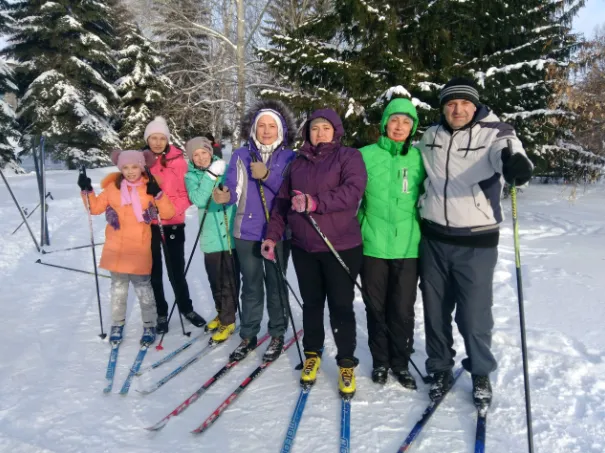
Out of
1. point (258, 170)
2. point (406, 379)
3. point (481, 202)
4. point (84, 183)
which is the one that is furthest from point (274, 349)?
point (84, 183)

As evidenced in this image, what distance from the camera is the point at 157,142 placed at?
399cm

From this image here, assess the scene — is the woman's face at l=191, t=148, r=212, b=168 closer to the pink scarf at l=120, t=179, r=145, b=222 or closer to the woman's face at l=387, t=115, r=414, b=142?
the pink scarf at l=120, t=179, r=145, b=222

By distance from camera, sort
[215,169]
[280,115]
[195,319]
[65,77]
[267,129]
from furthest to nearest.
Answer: [65,77] → [195,319] → [215,169] → [280,115] → [267,129]

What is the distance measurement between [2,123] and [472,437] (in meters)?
21.6

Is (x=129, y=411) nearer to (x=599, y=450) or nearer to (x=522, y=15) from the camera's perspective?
(x=599, y=450)

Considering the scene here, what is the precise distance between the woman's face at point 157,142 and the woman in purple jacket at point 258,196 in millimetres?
969

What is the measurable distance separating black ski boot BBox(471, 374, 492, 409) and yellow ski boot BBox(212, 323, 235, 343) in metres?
2.16

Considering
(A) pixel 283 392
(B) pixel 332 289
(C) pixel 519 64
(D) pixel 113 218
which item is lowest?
(A) pixel 283 392

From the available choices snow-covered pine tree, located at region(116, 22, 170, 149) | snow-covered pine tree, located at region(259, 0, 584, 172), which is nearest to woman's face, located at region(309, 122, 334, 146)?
snow-covered pine tree, located at region(259, 0, 584, 172)

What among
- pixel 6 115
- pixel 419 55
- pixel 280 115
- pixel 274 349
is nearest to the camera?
pixel 280 115

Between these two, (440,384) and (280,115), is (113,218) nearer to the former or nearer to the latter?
(280,115)

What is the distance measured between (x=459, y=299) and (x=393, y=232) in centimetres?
62

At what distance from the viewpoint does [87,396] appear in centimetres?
302

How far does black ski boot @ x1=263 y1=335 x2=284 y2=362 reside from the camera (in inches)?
135
